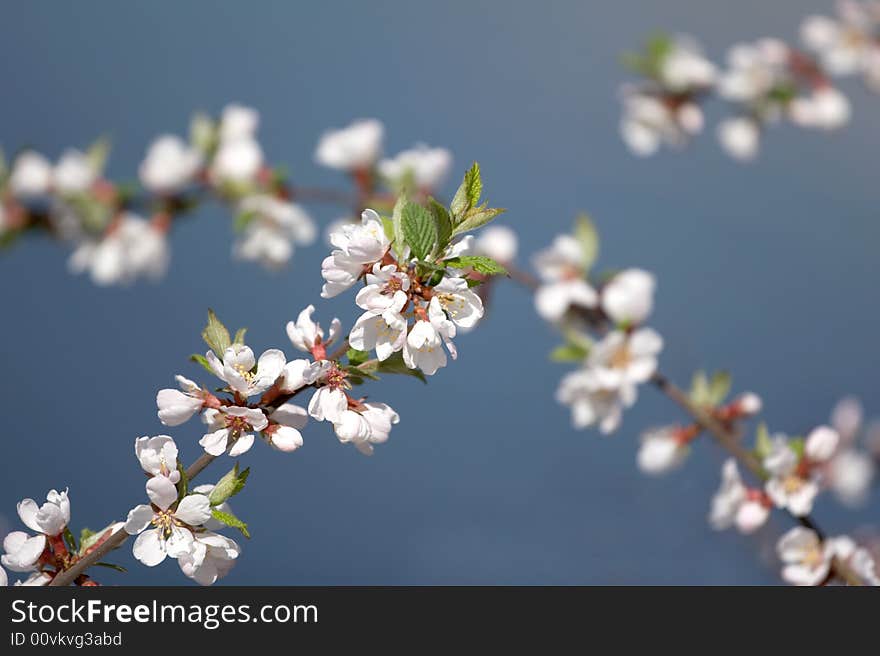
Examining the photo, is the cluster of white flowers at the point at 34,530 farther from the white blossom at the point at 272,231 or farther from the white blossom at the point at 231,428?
the white blossom at the point at 272,231

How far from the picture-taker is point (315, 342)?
35.9 inches

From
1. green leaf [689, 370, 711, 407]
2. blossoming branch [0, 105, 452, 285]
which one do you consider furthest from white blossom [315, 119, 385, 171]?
green leaf [689, 370, 711, 407]

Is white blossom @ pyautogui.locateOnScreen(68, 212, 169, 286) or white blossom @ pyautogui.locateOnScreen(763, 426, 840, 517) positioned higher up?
white blossom @ pyautogui.locateOnScreen(68, 212, 169, 286)

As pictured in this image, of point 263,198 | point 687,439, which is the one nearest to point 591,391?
point 687,439

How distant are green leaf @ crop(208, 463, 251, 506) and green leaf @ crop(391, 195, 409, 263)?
28cm

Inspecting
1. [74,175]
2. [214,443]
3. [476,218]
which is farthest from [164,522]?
[74,175]

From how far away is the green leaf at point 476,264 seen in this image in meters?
0.83

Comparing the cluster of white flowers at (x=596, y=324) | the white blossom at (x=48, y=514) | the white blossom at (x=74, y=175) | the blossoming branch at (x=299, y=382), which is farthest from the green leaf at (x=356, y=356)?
the white blossom at (x=74, y=175)

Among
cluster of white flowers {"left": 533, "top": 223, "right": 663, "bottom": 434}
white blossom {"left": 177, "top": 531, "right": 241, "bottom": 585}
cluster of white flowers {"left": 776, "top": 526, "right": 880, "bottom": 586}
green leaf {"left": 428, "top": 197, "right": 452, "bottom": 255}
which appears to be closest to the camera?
green leaf {"left": 428, "top": 197, "right": 452, "bottom": 255}

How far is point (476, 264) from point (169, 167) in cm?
158

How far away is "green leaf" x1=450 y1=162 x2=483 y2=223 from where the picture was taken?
85cm

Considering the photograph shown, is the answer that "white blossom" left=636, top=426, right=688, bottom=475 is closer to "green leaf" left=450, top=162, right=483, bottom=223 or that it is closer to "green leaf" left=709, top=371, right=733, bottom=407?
"green leaf" left=709, top=371, right=733, bottom=407

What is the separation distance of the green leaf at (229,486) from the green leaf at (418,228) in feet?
0.99

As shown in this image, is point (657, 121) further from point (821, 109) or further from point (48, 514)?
point (48, 514)
